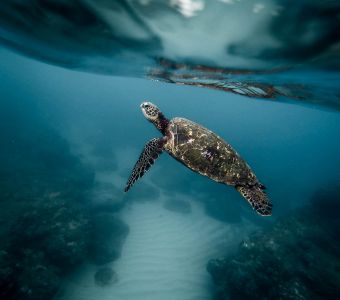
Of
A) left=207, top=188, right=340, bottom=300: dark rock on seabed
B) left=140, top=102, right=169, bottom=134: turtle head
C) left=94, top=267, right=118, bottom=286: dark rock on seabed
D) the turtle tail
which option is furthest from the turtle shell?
left=94, top=267, right=118, bottom=286: dark rock on seabed

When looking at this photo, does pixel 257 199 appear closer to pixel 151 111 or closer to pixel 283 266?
pixel 151 111

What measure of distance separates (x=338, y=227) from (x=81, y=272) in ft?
56.5

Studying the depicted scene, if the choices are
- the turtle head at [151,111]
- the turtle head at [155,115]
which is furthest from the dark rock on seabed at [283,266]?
the turtle head at [151,111]

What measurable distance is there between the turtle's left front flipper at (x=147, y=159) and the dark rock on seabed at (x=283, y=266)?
841 cm

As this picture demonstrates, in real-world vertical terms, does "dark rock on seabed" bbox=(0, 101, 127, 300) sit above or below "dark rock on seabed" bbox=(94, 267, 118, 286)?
above

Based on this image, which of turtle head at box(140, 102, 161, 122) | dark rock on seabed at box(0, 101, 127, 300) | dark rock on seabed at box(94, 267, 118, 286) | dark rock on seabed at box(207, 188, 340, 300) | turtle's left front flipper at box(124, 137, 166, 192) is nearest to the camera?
turtle's left front flipper at box(124, 137, 166, 192)

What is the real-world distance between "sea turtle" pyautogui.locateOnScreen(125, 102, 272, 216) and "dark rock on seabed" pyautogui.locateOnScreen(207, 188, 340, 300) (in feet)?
22.5

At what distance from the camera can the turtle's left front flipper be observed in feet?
18.8

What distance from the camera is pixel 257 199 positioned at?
5750mm

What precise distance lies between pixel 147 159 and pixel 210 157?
1407 millimetres

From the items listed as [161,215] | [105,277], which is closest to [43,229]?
[105,277]

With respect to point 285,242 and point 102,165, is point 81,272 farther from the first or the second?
point 102,165

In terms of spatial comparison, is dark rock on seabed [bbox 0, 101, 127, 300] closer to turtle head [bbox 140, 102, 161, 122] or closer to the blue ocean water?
the blue ocean water

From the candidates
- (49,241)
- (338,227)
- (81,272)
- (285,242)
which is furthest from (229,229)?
(49,241)
